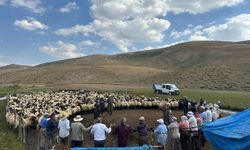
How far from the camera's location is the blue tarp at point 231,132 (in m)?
12.2

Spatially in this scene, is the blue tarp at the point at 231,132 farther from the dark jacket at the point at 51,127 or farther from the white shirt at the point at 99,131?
the dark jacket at the point at 51,127

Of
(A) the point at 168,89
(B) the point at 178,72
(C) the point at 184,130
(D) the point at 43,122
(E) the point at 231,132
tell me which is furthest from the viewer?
(B) the point at 178,72

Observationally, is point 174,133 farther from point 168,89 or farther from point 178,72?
point 178,72

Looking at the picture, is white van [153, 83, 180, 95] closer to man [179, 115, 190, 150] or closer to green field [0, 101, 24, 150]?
green field [0, 101, 24, 150]

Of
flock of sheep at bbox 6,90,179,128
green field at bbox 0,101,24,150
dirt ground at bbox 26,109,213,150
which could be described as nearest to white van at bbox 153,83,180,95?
flock of sheep at bbox 6,90,179,128

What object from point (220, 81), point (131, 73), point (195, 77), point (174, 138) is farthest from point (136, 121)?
point (131, 73)

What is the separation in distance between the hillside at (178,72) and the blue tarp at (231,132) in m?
52.8

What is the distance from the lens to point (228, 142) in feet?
42.0

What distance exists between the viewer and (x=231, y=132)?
42.5 feet

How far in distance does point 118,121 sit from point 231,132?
1198 centimetres

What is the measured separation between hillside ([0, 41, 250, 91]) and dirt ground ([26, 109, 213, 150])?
132 ft

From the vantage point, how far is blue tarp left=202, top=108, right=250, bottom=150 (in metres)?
12.2

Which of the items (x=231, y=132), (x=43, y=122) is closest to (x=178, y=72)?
(x=43, y=122)

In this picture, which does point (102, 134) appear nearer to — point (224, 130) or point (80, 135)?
point (80, 135)
